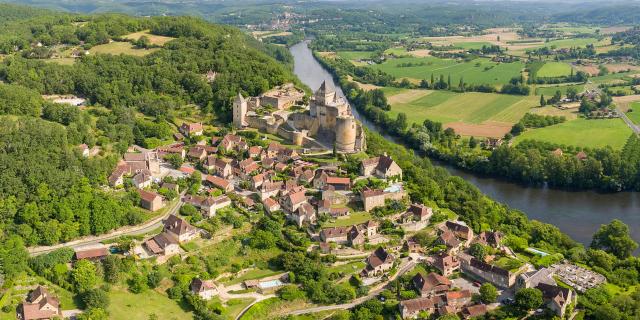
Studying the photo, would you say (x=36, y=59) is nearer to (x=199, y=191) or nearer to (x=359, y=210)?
(x=199, y=191)

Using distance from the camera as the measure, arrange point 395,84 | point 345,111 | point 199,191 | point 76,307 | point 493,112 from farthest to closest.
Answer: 1. point 395,84
2. point 493,112
3. point 345,111
4. point 199,191
5. point 76,307

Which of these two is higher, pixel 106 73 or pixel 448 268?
pixel 106 73

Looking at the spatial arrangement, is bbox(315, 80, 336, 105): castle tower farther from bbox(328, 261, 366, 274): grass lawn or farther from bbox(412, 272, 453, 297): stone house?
bbox(412, 272, 453, 297): stone house

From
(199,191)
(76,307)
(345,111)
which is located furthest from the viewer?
(345,111)

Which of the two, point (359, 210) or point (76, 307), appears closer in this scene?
point (76, 307)

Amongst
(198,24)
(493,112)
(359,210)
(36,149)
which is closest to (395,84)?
(493,112)

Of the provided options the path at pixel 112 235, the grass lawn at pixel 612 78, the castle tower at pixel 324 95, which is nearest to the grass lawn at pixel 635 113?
the grass lawn at pixel 612 78

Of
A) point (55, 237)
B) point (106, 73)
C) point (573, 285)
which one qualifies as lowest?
point (573, 285)

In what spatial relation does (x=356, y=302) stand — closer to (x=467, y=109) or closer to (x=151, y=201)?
(x=151, y=201)
